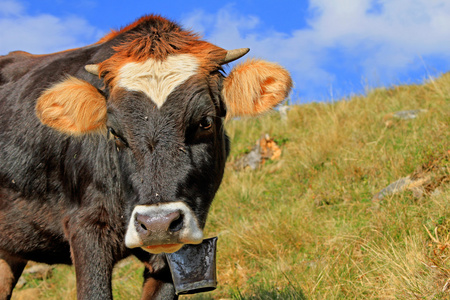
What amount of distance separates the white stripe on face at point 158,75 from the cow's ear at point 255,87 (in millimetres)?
307

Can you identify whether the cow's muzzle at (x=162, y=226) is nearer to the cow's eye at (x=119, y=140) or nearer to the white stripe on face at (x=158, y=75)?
the cow's eye at (x=119, y=140)

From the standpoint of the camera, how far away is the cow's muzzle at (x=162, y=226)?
101 inches

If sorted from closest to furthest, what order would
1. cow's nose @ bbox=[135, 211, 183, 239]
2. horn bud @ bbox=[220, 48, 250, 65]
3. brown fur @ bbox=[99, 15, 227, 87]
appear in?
cow's nose @ bbox=[135, 211, 183, 239]
brown fur @ bbox=[99, 15, 227, 87]
horn bud @ bbox=[220, 48, 250, 65]

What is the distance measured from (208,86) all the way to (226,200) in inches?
177

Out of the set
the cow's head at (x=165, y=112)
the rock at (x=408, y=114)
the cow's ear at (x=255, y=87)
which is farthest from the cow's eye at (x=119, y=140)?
the rock at (x=408, y=114)

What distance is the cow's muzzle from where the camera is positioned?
257 centimetres

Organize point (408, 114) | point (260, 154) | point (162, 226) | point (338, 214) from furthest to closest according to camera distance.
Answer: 1. point (260, 154)
2. point (408, 114)
3. point (338, 214)
4. point (162, 226)

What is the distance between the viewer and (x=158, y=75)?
3107 millimetres

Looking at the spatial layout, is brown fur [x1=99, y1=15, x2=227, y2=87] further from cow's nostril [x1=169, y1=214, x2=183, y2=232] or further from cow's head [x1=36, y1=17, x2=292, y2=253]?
cow's nostril [x1=169, y1=214, x2=183, y2=232]

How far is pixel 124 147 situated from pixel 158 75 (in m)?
0.52

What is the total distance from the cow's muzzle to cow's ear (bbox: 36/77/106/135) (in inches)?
40.3

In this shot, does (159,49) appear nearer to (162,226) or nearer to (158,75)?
(158,75)

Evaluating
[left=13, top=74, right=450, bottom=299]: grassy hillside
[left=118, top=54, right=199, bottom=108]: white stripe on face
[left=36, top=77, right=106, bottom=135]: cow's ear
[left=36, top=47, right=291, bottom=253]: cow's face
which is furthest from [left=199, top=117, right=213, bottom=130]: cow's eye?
[left=13, top=74, right=450, bottom=299]: grassy hillside

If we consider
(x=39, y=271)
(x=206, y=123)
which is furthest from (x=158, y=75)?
(x=39, y=271)
